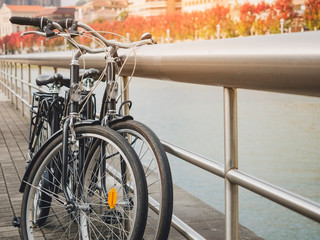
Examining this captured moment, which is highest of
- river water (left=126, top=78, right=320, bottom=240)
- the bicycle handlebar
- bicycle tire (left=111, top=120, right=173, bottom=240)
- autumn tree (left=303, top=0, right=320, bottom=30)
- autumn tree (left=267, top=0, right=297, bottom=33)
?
autumn tree (left=267, top=0, right=297, bottom=33)

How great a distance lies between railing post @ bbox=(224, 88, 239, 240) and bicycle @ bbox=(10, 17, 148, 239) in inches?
19.9

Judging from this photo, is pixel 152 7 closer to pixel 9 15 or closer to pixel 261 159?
pixel 9 15

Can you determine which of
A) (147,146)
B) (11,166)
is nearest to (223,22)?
(11,166)

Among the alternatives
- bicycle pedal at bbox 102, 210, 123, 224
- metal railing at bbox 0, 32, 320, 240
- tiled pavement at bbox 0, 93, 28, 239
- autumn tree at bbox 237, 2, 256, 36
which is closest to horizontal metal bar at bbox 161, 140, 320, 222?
metal railing at bbox 0, 32, 320, 240

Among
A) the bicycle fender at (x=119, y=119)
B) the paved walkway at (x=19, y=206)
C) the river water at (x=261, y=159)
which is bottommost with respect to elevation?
the river water at (x=261, y=159)

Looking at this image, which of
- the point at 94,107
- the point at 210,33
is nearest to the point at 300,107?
the point at 210,33

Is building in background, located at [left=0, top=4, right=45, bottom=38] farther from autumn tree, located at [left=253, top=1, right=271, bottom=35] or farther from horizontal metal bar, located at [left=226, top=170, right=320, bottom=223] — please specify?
horizontal metal bar, located at [left=226, top=170, right=320, bottom=223]

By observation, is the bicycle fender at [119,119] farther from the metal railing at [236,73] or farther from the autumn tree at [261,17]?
the autumn tree at [261,17]

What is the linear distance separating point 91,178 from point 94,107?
70 centimetres

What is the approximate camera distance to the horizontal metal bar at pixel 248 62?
3.95ft

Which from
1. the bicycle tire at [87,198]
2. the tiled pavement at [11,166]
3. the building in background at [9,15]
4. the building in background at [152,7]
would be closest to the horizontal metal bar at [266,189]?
the bicycle tire at [87,198]

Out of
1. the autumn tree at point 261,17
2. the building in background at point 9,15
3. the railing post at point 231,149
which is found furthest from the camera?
the building in background at point 9,15

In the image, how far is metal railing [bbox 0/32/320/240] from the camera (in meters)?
1.22

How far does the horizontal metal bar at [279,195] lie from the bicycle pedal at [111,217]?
73cm
